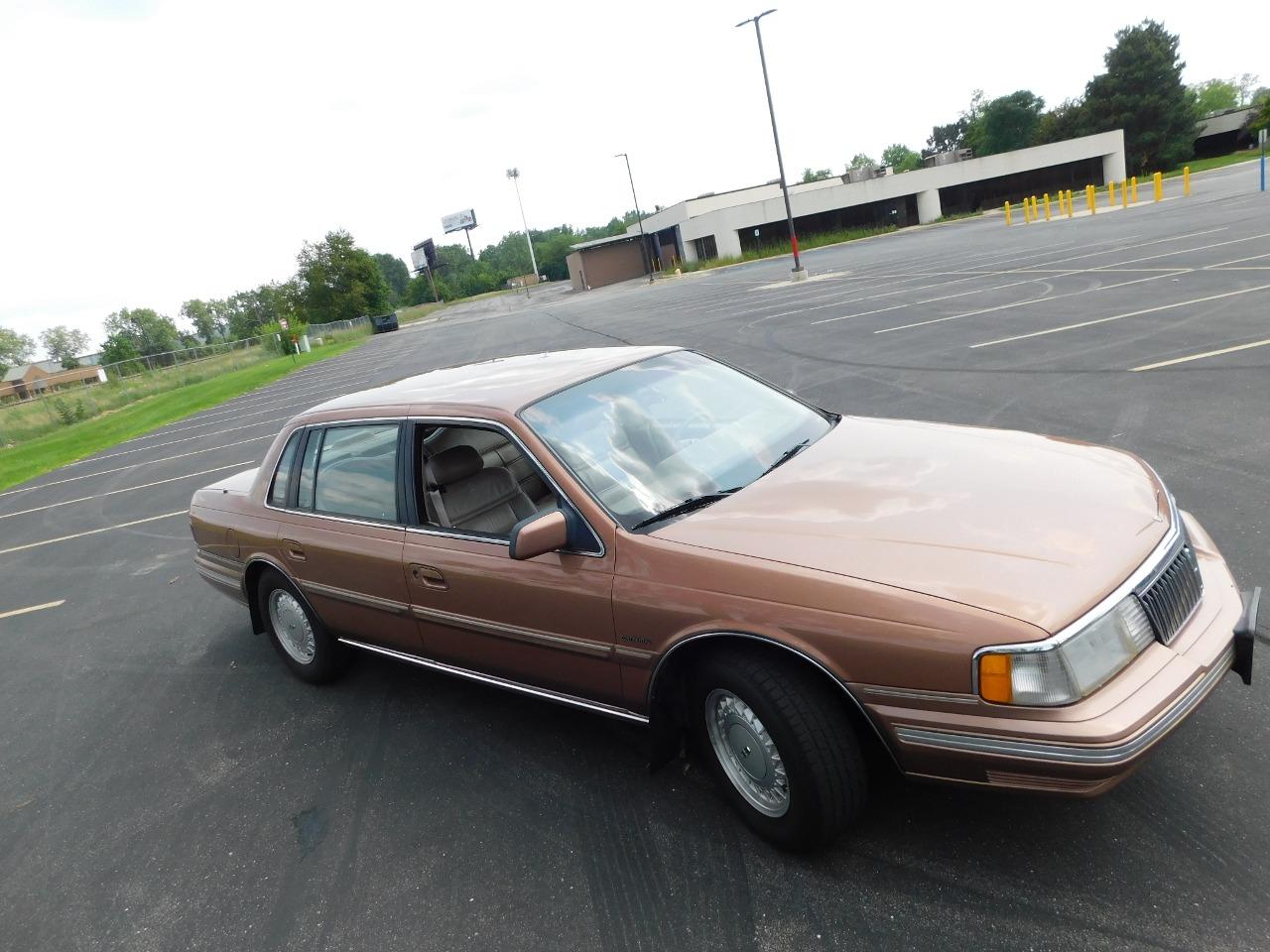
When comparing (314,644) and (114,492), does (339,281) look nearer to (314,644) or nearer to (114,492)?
(114,492)

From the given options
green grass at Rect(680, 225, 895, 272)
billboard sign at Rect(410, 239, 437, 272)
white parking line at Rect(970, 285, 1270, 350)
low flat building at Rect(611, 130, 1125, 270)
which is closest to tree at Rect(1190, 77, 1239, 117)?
low flat building at Rect(611, 130, 1125, 270)

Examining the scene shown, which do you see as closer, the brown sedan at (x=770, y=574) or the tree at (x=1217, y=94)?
the brown sedan at (x=770, y=574)

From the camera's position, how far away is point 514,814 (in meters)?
3.34

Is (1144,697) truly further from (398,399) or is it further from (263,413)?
(263,413)

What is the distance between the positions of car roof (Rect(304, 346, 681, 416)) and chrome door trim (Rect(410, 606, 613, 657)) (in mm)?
925

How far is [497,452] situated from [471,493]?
253 millimetres

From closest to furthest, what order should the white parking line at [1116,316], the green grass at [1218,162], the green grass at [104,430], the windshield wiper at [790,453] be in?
the windshield wiper at [790,453]
the white parking line at [1116,316]
the green grass at [104,430]
the green grass at [1218,162]

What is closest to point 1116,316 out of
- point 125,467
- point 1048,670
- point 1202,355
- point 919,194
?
point 1202,355

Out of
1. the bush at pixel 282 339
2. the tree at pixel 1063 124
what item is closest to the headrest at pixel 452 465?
the bush at pixel 282 339

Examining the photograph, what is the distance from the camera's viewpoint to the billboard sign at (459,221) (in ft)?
445

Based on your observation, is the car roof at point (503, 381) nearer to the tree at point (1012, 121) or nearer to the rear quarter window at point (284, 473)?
the rear quarter window at point (284, 473)

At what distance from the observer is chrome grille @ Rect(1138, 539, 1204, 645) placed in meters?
2.48

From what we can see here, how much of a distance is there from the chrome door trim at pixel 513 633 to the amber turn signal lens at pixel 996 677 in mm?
1319

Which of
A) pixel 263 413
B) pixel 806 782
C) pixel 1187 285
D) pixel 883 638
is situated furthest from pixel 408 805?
pixel 263 413
